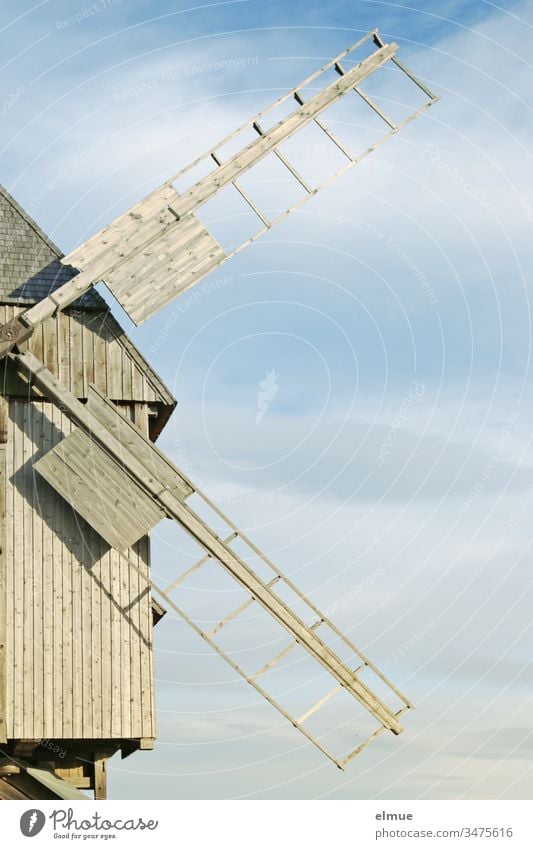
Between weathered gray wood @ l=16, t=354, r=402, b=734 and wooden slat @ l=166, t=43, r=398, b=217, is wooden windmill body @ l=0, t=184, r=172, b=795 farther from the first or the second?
wooden slat @ l=166, t=43, r=398, b=217

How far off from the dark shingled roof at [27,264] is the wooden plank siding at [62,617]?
6.47 feet

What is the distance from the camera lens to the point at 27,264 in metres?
22.0

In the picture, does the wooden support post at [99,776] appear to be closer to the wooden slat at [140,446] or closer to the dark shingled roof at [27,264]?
the wooden slat at [140,446]

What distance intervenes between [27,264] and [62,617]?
6.25 m

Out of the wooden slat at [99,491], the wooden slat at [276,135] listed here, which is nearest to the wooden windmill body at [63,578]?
the wooden slat at [99,491]

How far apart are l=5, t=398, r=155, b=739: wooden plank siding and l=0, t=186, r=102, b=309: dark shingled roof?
6.47 ft

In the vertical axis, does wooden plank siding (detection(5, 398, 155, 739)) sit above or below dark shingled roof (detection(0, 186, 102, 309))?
below

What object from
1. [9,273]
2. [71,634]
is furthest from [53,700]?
[9,273]

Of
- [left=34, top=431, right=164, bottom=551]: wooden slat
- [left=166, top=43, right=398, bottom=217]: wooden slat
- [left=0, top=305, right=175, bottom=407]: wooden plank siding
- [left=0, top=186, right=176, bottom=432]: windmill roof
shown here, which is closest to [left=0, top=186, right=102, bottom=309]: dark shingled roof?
[left=0, top=186, right=176, bottom=432]: windmill roof

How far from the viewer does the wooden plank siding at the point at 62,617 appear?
2030cm

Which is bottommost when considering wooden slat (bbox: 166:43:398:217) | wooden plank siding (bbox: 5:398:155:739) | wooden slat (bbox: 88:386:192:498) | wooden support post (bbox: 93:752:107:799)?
wooden support post (bbox: 93:752:107:799)

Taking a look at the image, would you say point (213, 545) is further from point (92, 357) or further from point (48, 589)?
point (92, 357)

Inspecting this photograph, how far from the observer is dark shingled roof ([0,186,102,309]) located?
21.8m
